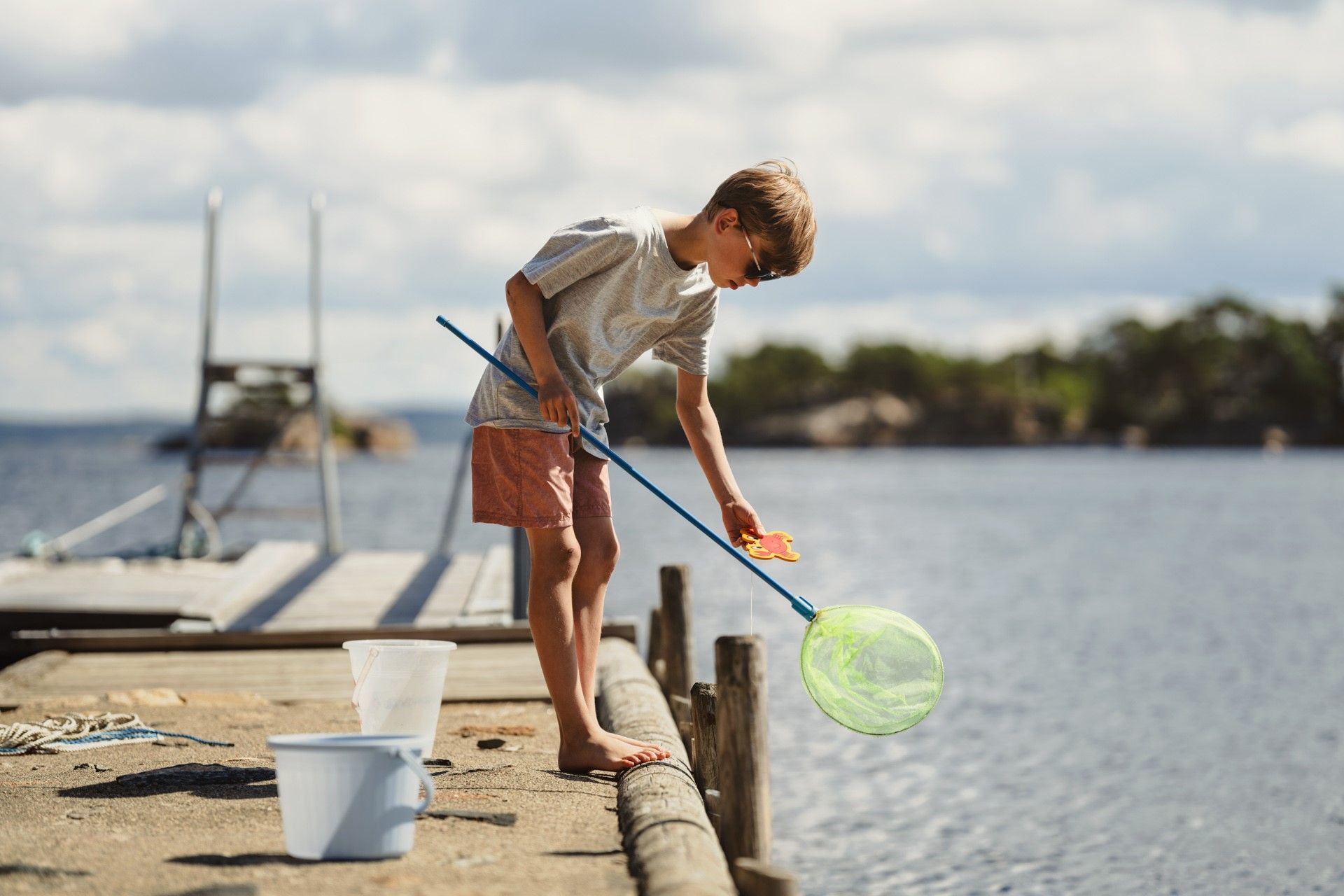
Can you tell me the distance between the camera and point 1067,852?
9.85m

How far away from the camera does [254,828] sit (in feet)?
12.0

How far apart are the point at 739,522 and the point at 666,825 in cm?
114

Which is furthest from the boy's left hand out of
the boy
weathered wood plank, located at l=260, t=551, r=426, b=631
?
weathered wood plank, located at l=260, t=551, r=426, b=631

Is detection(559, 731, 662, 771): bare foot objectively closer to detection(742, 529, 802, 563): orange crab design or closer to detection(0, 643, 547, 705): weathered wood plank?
detection(742, 529, 802, 563): orange crab design

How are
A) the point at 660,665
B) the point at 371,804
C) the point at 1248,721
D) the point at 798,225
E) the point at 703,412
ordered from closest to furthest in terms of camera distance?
the point at 371,804, the point at 798,225, the point at 703,412, the point at 660,665, the point at 1248,721

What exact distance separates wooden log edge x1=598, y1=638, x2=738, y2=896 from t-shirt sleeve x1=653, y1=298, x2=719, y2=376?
129cm

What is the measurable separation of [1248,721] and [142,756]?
1321 cm

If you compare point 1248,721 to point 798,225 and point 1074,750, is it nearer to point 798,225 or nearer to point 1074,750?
point 1074,750

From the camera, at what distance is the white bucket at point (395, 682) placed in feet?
14.5

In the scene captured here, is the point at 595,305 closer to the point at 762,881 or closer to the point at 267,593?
the point at 762,881

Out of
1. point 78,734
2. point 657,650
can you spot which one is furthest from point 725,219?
point 657,650

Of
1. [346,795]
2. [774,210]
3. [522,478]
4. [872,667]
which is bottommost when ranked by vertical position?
[346,795]

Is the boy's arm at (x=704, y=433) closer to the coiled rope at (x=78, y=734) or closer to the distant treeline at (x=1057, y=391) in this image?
the coiled rope at (x=78, y=734)

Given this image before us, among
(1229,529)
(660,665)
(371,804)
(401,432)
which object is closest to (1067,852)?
(660,665)
